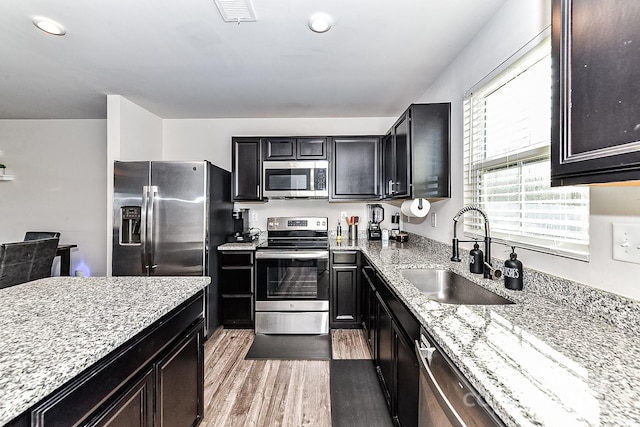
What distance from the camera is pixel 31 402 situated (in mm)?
592

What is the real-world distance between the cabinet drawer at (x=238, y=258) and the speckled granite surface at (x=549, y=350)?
1965 mm

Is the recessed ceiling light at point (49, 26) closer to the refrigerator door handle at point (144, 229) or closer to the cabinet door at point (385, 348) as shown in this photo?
the refrigerator door handle at point (144, 229)

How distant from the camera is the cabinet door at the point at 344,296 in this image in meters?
2.96

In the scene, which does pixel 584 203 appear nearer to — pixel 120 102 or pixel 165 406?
pixel 165 406

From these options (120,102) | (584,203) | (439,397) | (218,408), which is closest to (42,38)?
(120,102)

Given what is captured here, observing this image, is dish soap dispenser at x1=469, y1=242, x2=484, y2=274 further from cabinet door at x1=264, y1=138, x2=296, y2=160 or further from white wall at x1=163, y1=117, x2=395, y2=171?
white wall at x1=163, y1=117, x2=395, y2=171

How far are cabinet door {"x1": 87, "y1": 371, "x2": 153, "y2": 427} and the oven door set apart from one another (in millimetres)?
1811

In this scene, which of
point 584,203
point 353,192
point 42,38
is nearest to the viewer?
point 584,203

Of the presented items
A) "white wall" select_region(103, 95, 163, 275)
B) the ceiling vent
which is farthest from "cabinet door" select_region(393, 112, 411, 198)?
"white wall" select_region(103, 95, 163, 275)

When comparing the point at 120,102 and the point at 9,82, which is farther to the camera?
the point at 120,102

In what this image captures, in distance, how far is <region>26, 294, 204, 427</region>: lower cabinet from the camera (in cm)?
74

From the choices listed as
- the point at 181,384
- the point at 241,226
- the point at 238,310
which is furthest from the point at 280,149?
the point at 181,384

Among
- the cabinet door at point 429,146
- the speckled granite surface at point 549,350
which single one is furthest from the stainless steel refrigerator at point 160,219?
the speckled granite surface at point 549,350

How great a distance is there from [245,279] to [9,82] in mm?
2831
